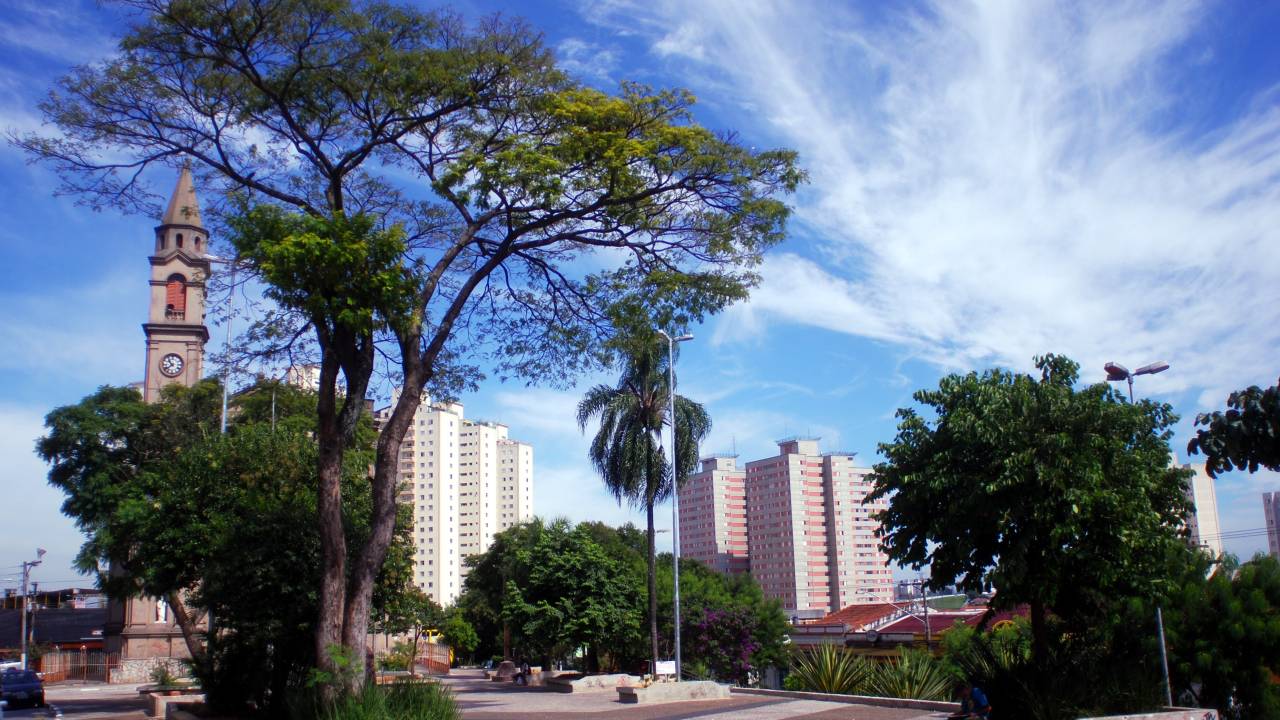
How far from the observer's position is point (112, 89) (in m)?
14.3

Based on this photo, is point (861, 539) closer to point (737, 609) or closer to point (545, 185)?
point (737, 609)

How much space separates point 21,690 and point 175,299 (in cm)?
2913

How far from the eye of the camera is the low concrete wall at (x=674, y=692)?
2134 cm

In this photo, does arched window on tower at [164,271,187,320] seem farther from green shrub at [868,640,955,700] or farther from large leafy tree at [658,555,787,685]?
green shrub at [868,640,955,700]

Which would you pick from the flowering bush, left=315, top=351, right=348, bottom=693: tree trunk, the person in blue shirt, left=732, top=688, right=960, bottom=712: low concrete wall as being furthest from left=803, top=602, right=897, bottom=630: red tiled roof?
left=315, top=351, right=348, bottom=693: tree trunk

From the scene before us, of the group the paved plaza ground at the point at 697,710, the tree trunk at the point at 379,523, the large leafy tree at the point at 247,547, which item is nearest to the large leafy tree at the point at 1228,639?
the paved plaza ground at the point at 697,710

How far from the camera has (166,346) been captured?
5412 centimetres

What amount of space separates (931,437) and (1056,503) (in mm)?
2397

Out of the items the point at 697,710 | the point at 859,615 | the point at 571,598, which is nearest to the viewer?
the point at 697,710

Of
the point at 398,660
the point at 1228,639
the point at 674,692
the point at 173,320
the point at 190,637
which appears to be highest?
the point at 173,320

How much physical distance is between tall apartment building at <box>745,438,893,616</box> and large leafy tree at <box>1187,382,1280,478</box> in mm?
115299

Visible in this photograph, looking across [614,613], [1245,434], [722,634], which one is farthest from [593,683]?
[1245,434]

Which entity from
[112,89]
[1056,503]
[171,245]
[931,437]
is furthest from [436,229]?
[171,245]

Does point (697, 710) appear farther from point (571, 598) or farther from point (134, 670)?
point (134, 670)
